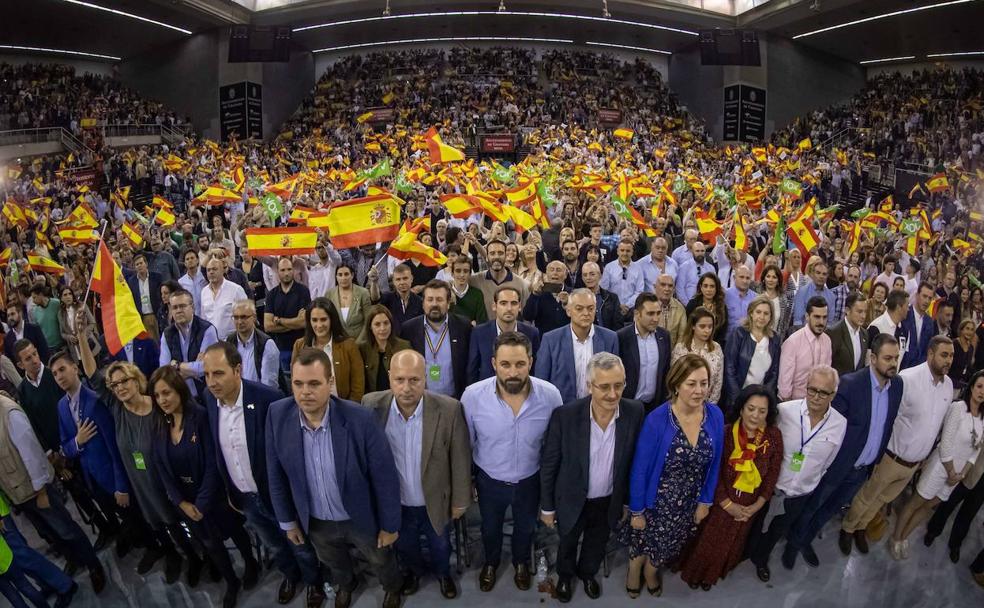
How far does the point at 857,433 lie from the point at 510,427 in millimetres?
1993

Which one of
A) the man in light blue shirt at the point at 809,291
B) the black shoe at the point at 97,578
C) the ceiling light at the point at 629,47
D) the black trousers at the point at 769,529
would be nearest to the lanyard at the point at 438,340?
the black trousers at the point at 769,529

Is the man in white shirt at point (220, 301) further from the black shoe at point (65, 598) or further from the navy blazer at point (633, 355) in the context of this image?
the navy blazer at point (633, 355)

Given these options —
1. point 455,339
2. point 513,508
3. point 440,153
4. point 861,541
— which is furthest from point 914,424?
point 440,153

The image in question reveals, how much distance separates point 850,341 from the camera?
15.5 ft

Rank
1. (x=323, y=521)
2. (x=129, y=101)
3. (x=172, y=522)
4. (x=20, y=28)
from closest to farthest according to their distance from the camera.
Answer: (x=323, y=521) → (x=172, y=522) → (x=20, y=28) → (x=129, y=101)

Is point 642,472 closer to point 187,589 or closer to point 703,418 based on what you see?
point 703,418

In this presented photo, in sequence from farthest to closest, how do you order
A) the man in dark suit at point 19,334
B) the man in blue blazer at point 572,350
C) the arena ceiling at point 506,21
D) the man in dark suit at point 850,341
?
the arena ceiling at point 506,21 < the man in dark suit at point 19,334 < the man in dark suit at point 850,341 < the man in blue blazer at point 572,350

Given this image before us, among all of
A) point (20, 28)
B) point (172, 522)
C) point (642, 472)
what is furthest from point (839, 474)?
point (20, 28)

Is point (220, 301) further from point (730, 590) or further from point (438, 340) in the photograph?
point (730, 590)

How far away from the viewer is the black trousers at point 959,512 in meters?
3.97

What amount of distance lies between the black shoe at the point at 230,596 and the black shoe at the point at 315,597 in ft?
1.34

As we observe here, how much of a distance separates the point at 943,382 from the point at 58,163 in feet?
75.5

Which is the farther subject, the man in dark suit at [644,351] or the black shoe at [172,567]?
the man in dark suit at [644,351]

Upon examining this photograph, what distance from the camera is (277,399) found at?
347cm
